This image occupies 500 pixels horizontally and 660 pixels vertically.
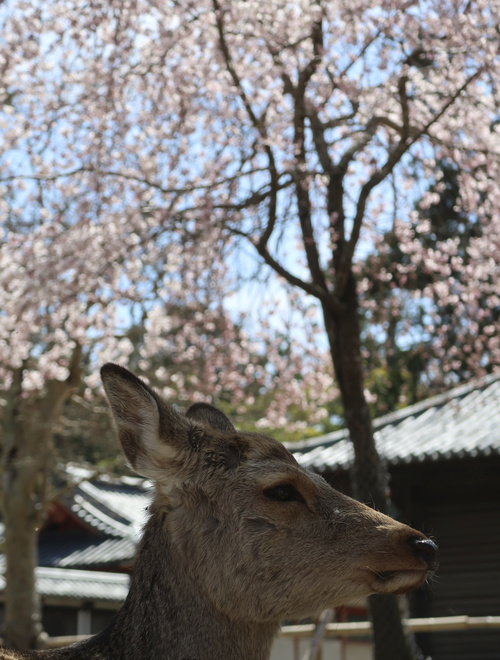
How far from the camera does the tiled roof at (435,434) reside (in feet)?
34.8

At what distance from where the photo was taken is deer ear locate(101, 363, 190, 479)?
9.04 ft

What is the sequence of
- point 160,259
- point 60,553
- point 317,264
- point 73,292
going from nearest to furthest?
point 317,264
point 73,292
point 160,259
point 60,553

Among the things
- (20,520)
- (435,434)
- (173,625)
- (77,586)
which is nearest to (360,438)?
(173,625)

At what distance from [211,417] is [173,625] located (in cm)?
109

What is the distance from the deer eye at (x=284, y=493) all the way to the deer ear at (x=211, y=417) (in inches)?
24.1

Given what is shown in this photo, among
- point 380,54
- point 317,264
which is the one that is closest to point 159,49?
point 380,54

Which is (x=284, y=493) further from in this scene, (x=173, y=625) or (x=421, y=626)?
(x=421, y=626)

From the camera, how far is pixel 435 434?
1175cm

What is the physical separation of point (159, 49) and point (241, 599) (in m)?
6.69

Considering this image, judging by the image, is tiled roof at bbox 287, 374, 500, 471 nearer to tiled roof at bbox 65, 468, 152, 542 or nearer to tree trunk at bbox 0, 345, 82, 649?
tree trunk at bbox 0, 345, 82, 649

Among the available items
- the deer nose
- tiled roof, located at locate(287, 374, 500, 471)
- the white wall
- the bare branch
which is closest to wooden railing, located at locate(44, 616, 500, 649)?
the white wall

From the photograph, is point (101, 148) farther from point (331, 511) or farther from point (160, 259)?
point (331, 511)

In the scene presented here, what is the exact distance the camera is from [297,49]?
24.7 ft

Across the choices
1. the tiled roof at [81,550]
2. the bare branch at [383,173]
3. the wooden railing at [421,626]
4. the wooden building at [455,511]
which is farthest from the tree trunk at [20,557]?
the bare branch at [383,173]
